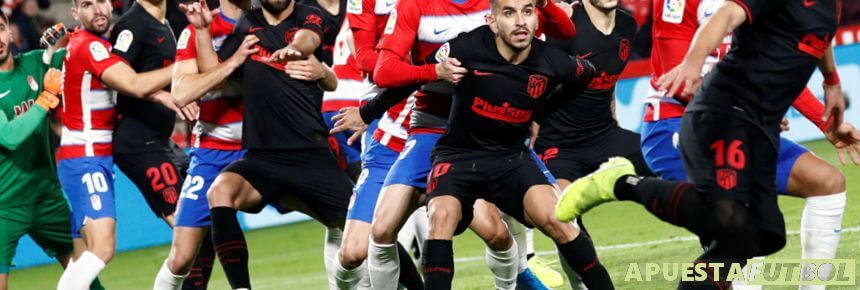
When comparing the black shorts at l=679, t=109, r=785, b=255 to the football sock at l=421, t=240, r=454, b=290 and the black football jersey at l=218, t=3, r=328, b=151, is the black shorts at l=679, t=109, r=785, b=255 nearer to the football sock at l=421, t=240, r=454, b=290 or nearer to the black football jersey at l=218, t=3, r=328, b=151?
the football sock at l=421, t=240, r=454, b=290

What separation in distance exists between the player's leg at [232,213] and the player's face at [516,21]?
67.8 inches

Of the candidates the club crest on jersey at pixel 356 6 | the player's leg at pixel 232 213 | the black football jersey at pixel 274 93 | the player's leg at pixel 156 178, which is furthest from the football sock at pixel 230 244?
the club crest on jersey at pixel 356 6

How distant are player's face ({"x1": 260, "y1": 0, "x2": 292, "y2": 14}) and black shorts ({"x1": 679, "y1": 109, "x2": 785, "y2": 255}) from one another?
2.84 m

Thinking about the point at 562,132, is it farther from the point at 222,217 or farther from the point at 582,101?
the point at 222,217

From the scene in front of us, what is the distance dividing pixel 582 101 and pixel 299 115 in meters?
1.92

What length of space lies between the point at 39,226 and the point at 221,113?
162 centimetres

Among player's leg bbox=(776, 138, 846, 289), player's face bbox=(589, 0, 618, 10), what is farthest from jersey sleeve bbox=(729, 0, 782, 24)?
player's face bbox=(589, 0, 618, 10)

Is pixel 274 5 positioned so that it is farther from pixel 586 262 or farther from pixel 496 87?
pixel 586 262

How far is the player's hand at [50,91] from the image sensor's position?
8039 mm

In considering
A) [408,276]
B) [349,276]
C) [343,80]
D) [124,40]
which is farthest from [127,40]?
[408,276]

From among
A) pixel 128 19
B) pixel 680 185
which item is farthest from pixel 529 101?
pixel 128 19

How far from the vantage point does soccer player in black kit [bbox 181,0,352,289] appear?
23.8ft

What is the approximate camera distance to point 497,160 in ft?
22.0

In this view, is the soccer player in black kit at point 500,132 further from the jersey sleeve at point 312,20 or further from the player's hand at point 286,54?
the jersey sleeve at point 312,20
